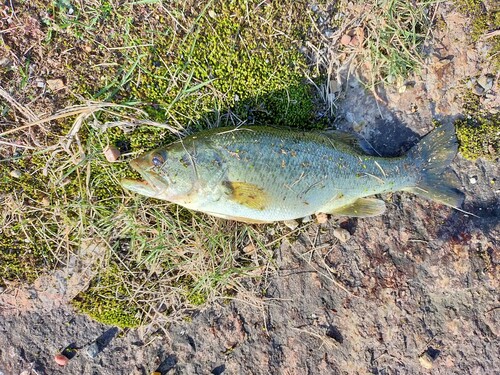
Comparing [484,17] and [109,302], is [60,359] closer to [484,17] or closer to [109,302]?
[109,302]

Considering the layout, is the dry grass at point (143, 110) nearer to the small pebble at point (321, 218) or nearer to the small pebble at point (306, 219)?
the small pebble at point (306, 219)

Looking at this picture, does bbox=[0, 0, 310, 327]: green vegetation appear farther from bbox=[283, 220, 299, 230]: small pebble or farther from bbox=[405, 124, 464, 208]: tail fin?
bbox=[405, 124, 464, 208]: tail fin

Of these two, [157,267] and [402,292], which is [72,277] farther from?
[402,292]

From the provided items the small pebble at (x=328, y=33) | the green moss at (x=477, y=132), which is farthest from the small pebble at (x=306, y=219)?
the small pebble at (x=328, y=33)

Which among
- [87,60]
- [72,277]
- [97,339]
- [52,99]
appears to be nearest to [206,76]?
[87,60]

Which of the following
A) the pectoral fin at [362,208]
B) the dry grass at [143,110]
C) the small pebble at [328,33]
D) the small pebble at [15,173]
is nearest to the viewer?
the dry grass at [143,110]

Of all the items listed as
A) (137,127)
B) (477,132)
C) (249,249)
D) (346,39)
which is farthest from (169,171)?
(477,132)
